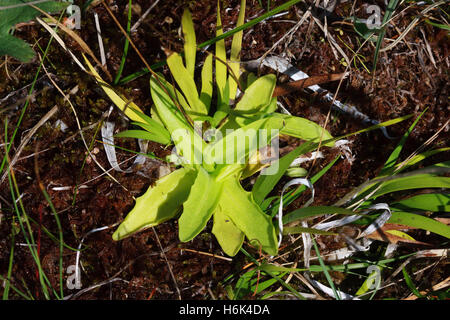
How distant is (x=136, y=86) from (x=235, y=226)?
63 centimetres

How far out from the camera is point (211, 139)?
137 centimetres

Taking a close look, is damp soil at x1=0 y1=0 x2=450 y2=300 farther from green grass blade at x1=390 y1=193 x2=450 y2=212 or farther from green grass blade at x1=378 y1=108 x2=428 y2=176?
green grass blade at x1=390 y1=193 x2=450 y2=212

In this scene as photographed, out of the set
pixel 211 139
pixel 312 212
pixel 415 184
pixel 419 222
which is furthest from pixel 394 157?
pixel 211 139

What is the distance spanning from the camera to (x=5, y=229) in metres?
1.37

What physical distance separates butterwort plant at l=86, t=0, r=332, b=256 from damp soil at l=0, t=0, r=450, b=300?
0.35 ft

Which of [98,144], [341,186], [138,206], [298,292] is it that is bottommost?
[298,292]

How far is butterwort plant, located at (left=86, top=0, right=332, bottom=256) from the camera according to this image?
125 centimetres

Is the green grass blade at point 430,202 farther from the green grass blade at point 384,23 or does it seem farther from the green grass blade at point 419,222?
the green grass blade at point 384,23

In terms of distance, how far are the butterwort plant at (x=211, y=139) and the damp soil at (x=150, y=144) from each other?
0.35 feet

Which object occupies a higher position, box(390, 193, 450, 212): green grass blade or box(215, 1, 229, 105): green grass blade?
box(215, 1, 229, 105): green grass blade

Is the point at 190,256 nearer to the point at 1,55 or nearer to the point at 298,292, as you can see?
the point at 298,292

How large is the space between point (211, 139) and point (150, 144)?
234mm

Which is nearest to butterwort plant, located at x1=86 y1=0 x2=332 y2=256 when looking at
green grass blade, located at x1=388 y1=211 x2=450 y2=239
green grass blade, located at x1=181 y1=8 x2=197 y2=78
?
green grass blade, located at x1=181 y1=8 x2=197 y2=78

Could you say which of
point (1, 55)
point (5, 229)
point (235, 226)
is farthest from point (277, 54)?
point (5, 229)
